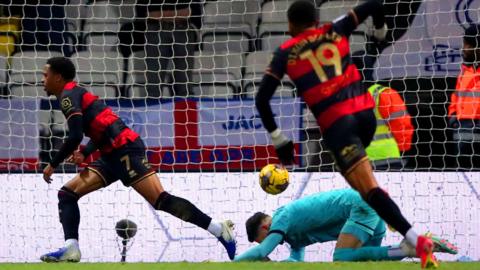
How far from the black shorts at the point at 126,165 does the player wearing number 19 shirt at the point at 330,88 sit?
6.92 ft

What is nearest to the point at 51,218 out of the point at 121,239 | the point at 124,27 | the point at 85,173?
the point at 121,239

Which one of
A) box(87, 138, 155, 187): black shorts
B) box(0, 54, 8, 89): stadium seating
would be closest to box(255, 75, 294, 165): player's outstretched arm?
box(87, 138, 155, 187): black shorts

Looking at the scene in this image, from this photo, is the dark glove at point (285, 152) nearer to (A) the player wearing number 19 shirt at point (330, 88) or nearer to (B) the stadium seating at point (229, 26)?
(A) the player wearing number 19 shirt at point (330, 88)

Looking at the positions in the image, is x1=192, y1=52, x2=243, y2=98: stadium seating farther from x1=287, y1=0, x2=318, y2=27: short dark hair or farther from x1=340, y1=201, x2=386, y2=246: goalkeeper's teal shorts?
x1=287, y1=0, x2=318, y2=27: short dark hair

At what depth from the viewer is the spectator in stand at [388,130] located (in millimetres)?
10398

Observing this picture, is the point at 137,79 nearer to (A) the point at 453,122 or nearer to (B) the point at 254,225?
(A) the point at 453,122

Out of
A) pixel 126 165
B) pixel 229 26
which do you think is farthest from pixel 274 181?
pixel 229 26

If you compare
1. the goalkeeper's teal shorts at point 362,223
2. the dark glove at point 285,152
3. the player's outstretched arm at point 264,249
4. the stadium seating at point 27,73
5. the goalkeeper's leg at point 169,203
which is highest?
the stadium seating at point 27,73

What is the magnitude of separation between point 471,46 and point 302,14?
3678 mm

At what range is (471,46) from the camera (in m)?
10.6

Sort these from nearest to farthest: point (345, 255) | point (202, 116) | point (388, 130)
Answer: point (345, 255)
point (388, 130)
point (202, 116)

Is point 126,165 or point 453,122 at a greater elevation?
point 453,122

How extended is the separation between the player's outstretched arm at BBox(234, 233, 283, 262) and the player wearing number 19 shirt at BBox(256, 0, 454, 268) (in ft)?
4.38

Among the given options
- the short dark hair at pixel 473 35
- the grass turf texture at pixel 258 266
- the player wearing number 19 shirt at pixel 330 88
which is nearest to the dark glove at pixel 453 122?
the short dark hair at pixel 473 35
